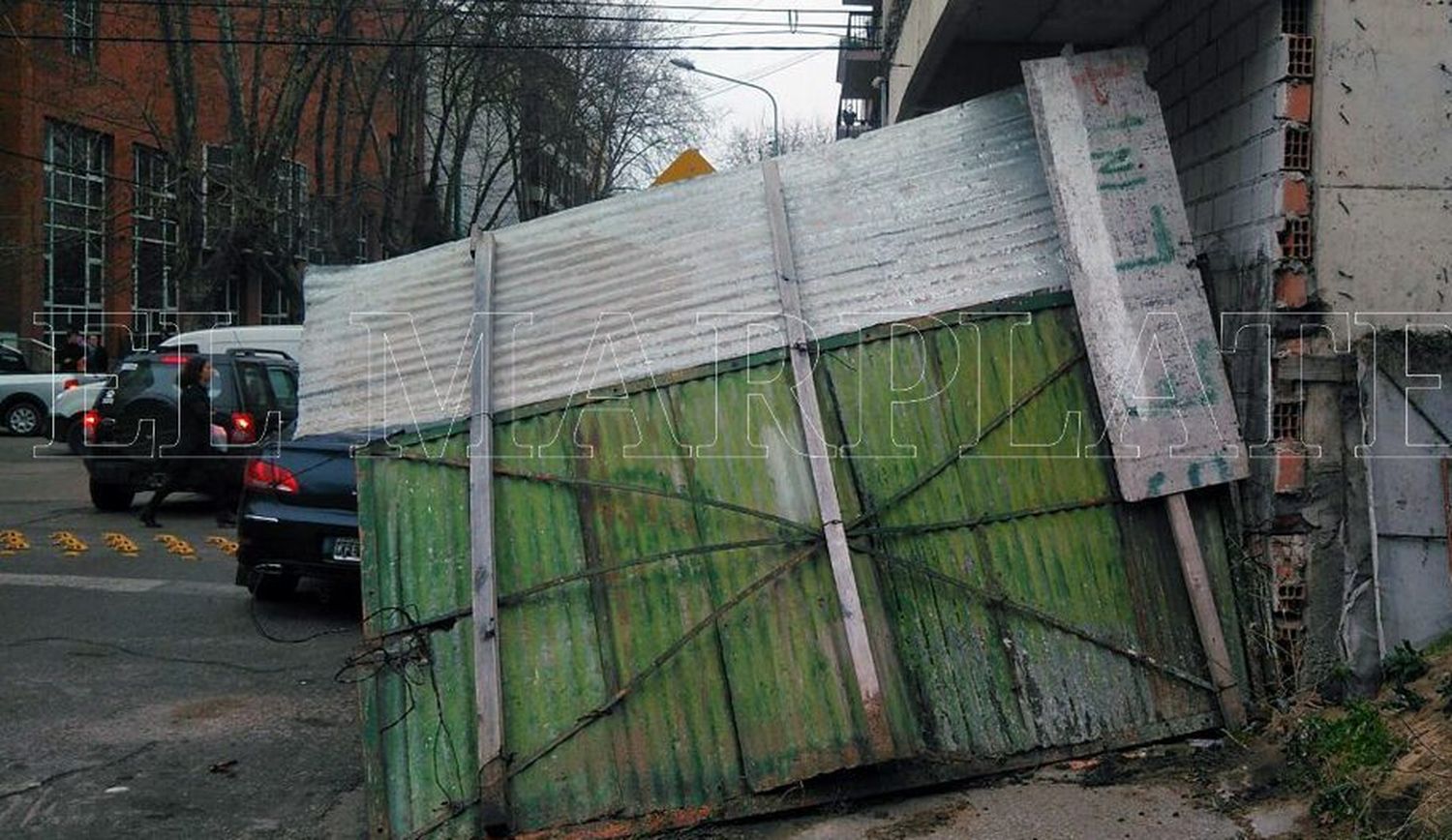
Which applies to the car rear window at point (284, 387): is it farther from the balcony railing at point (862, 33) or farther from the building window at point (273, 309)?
the building window at point (273, 309)

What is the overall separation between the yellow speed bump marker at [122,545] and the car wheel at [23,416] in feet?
42.6

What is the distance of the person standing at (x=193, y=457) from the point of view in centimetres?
1279

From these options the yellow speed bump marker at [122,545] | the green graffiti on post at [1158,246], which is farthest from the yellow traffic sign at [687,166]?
the yellow speed bump marker at [122,545]

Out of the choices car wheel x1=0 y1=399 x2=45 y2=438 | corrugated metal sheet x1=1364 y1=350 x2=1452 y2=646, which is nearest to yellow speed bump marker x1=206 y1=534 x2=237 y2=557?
corrugated metal sheet x1=1364 y1=350 x2=1452 y2=646

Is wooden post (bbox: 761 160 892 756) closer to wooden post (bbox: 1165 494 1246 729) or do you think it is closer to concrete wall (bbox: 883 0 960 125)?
wooden post (bbox: 1165 494 1246 729)

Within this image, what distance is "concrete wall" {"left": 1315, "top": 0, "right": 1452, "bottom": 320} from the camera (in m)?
5.43

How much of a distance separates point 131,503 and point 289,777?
9.65 metres

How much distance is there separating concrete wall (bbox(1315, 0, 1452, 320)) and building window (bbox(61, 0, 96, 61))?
24990 mm

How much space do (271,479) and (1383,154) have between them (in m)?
6.89

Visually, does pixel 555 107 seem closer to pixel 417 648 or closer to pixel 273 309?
pixel 273 309

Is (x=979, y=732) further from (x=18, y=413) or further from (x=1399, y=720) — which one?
(x=18, y=413)

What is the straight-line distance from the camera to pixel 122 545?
11.2 meters

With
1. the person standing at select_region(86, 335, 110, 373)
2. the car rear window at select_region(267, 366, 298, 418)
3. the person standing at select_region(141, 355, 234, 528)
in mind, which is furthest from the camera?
the person standing at select_region(86, 335, 110, 373)

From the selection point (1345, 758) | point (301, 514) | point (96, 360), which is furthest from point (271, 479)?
point (96, 360)
